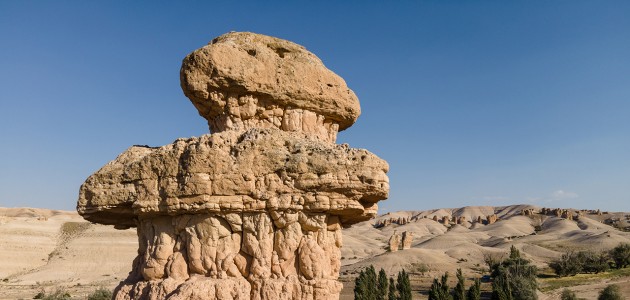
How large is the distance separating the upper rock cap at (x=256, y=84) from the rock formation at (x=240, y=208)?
3.27ft

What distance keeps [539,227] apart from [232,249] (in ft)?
308

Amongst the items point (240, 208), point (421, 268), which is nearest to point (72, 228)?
point (421, 268)

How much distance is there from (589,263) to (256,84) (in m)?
48.8

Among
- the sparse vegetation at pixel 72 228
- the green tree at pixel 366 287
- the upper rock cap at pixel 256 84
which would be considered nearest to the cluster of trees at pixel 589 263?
the green tree at pixel 366 287

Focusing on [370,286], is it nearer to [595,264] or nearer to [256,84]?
[256,84]

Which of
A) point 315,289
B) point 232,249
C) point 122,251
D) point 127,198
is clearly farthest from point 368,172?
point 122,251

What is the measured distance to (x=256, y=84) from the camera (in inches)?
312

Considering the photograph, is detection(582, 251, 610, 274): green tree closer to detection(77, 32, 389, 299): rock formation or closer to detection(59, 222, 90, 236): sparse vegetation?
detection(77, 32, 389, 299): rock formation

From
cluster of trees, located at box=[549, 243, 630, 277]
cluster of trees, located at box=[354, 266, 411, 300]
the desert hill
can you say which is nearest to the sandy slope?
the desert hill

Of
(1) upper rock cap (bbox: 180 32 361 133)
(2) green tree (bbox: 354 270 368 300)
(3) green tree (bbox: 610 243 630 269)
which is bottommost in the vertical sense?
(2) green tree (bbox: 354 270 368 300)

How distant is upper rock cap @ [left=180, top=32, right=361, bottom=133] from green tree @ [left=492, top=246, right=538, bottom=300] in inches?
863

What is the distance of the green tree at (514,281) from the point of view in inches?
1095

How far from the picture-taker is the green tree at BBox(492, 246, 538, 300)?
91.3 feet

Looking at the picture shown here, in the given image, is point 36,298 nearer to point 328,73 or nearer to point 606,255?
point 328,73
